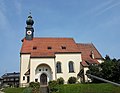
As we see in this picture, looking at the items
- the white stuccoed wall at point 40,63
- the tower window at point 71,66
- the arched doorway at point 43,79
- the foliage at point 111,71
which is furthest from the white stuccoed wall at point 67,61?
the foliage at point 111,71

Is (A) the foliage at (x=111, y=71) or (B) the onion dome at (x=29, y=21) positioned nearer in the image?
(A) the foliage at (x=111, y=71)

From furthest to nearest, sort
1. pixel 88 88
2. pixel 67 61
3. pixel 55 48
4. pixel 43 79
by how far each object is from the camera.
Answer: pixel 55 48, pixel 67 61, pixel 43 79, pixel 88 88

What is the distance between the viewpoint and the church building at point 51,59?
133 ft

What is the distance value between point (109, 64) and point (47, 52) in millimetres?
15696

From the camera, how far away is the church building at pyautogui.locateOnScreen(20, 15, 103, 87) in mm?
40406

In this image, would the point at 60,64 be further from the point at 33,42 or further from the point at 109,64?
the point at 109,64

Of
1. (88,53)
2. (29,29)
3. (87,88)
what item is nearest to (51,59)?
(88,53)

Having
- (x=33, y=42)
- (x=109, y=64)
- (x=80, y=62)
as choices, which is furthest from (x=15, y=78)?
(x=109, y=64)

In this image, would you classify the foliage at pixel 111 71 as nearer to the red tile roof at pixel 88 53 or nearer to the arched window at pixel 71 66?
the red tile roof at pixel 88 53

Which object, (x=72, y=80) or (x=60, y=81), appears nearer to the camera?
(x=60, y=81)

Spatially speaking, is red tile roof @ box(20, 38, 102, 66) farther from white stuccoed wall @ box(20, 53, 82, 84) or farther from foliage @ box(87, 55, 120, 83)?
foliage @ box(87, 55, 120, 83)

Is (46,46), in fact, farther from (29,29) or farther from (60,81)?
(60,81)

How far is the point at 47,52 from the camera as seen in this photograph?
4247 centimetres

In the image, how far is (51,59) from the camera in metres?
41.2
